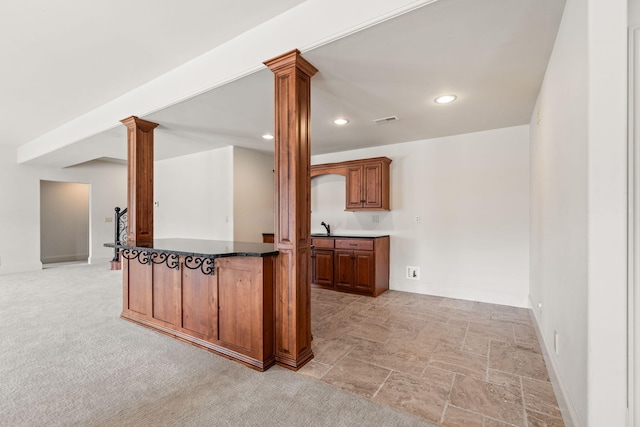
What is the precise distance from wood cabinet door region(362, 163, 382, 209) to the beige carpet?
303cm

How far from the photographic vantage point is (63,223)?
8047mm

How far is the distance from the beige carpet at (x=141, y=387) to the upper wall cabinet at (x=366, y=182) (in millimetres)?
3049

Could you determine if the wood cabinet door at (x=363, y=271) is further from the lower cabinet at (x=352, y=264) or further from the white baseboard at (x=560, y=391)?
the white baseboard at (x=560, y=391)

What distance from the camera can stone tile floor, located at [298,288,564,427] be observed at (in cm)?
184

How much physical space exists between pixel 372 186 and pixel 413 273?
4.97ft

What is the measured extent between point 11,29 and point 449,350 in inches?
175

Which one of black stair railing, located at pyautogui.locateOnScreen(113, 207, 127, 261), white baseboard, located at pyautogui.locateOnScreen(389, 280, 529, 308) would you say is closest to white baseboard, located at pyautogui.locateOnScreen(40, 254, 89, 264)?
black stair railing, located at pyautogui.locateOnScreen(113, 207, 127, 261)

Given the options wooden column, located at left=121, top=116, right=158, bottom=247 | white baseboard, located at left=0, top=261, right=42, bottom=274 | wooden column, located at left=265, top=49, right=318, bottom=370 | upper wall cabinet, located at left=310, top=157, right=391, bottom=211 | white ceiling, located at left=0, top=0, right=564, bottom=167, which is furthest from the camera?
white baseboard, located at left=0, top=261, right=42, bottom=274

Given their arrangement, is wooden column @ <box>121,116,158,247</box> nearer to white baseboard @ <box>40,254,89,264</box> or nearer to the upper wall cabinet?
the upper wall cabinet

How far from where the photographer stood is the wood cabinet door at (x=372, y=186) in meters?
4.68

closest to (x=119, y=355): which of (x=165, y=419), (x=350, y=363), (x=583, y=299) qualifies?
(x=165, y=419)

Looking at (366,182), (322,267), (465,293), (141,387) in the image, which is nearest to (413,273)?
(465,293)

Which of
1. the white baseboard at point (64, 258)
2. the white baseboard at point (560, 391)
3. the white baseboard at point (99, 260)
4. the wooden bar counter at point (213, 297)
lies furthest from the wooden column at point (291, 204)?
the white baseboard at point (64, 258)

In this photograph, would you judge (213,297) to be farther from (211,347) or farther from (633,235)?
(633,235)
